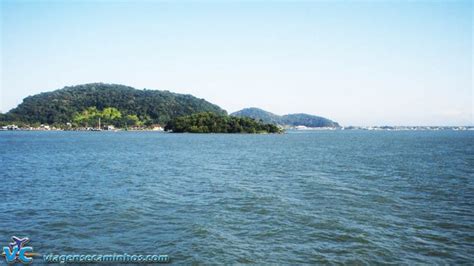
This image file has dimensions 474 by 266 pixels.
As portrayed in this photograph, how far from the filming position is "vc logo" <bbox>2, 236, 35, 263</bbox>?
17.6 m

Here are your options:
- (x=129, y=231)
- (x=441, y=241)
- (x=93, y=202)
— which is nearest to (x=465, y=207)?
(x=441, y=241)

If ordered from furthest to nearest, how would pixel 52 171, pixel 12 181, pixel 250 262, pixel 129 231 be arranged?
1. pixel 52 171
2. pixel 12 181
3. pixel 129 231
4. pixel 250 262

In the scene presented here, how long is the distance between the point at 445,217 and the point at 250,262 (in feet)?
60.2

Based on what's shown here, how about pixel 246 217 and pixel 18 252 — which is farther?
pixel 246 217

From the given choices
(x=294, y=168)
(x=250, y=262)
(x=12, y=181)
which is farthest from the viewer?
(x=294, y=168)

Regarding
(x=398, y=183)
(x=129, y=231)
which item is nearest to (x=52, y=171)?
(x=129, y=231)

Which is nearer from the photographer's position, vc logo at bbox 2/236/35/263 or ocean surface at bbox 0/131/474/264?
vc logo at bbox 2/236/35/263

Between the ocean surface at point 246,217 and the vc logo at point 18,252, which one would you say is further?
the ocean surface at point 246,217

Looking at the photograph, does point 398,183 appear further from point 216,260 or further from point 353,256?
point 216,260

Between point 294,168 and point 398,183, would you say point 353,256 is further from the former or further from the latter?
point 294,168

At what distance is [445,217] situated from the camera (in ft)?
88.9

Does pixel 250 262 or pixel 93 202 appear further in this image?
pixel 93 202

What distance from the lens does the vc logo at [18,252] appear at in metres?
17.6

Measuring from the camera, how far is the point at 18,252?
1812cm
